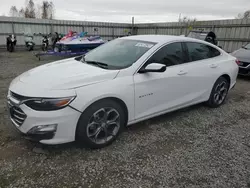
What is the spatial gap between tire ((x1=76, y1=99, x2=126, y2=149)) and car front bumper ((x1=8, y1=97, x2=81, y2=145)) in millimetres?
122

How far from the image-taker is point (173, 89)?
3414 millimetres

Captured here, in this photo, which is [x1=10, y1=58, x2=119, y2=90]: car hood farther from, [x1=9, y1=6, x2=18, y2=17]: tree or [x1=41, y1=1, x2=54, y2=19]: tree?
[x1=9, y1=6, x2=18, y2=17]: tree

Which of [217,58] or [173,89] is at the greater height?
[217,58]

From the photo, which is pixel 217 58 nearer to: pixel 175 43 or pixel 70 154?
pixel 175 43

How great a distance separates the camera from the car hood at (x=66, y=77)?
2.50 metres

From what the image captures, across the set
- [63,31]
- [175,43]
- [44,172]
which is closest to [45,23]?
[63,31]

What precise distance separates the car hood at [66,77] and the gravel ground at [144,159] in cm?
87

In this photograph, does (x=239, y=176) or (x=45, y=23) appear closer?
(x=239, y=176)

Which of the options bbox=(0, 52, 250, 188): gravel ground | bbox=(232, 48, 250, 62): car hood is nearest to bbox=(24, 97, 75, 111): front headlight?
bbox=(0, 52, 250, 188): gravel ground

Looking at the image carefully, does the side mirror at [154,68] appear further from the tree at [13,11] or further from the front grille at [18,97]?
the tree at [13,11]

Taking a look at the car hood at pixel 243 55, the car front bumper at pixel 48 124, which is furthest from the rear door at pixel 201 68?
the car hood at pixel 243 55

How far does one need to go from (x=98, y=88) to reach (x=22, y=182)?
1317 millimetres

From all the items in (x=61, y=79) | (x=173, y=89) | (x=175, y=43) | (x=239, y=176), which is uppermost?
(x=175, y=43)

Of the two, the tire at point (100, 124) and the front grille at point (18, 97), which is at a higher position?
the front grille at point (18, 97)
